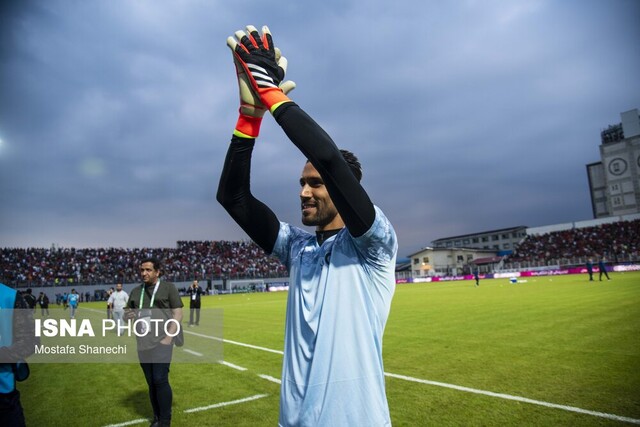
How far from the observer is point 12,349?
133 inches

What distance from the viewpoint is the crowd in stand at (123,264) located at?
175 feet

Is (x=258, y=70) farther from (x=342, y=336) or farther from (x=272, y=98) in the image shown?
(x=342, y=336)

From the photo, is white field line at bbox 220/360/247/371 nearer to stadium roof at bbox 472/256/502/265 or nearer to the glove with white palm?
the glove with white palm

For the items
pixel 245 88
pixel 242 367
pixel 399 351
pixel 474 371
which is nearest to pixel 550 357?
pixel 474 371

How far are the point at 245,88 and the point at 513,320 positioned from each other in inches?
568

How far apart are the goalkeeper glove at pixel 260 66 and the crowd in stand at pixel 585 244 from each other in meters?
61.9

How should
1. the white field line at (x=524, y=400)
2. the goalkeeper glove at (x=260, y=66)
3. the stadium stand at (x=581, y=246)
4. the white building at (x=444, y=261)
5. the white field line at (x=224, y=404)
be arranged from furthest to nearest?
the white building at (x=444, y=261), the stadium stand at (x=581, y=246), the white field line at (x=224, y=404), the white field line at (x=524, y=400), the goalkeeper glove at (x=260, y=66)

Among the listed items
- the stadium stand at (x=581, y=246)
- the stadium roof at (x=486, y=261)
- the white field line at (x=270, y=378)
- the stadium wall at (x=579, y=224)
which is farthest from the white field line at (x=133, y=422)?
the stadium roof at (x=486, y=261)

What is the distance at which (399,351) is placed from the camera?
9578 millimetres

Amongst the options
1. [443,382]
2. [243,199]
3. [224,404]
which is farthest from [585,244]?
[243,199]

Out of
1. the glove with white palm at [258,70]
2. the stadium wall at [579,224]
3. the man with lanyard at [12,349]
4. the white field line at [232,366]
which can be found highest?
the stadium wall at [579,224]

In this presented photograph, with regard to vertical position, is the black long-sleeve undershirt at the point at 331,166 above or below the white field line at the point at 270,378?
above

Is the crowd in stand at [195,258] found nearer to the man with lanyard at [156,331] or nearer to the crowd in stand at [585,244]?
the crowd in stand at [585,244]

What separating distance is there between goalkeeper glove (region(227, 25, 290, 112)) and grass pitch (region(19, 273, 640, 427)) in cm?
502
